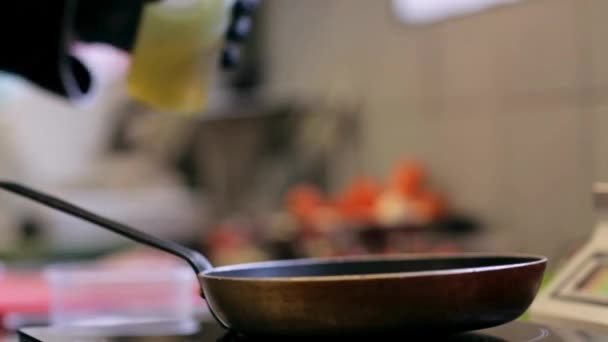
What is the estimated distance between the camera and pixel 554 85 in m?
1.64

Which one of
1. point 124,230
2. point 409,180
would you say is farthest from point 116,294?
point 409,180

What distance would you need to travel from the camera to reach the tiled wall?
1574 mm

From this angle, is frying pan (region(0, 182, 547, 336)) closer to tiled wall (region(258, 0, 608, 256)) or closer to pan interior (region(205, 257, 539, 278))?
pan interior (region(205, 257, 539, 278))

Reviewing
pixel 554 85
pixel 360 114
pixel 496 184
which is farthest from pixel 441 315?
pixel 360 114

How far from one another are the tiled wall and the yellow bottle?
2.28 feet

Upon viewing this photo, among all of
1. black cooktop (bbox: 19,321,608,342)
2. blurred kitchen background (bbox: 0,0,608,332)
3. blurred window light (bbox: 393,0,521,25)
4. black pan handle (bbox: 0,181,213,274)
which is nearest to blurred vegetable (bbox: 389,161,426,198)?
blurred kitchen background (bbox: 0,0,608,332)

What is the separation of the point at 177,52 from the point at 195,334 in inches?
9.3

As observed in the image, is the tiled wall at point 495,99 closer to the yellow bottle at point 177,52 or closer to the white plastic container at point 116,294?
the white plastic container at point 116,294

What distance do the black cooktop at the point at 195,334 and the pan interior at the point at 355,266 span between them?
5 cm

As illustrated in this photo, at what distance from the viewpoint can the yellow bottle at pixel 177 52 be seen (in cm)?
78

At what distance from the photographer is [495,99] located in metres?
1.80

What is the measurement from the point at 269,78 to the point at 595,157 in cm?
130

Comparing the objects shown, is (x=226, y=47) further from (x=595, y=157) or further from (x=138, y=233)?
(x=595, y=157)

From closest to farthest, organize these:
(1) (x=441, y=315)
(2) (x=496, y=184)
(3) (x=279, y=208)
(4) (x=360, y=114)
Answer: (1) (x=441, y=315) → (2) (x=496, y=184) → (4) (x=360, y=114) → (3) (x=279, y=208)
